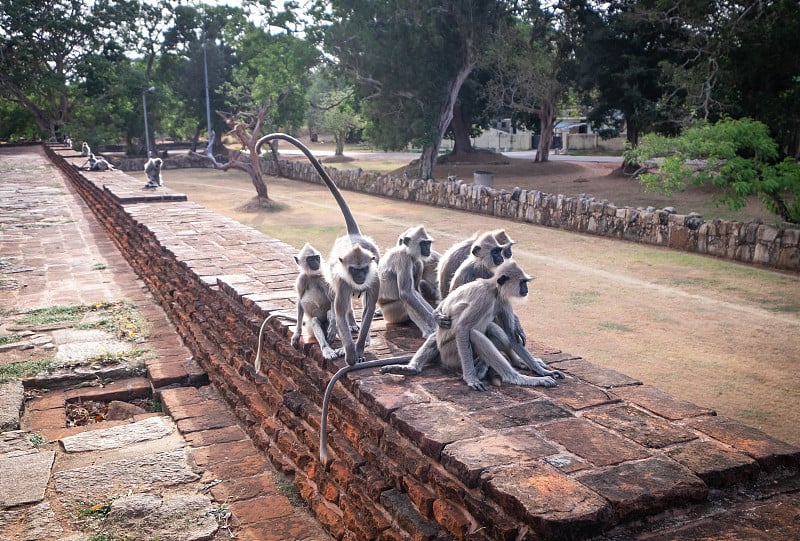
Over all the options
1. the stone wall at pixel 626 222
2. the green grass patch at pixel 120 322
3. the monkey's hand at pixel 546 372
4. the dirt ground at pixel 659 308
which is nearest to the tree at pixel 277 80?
the stone wall at pixel 626 222

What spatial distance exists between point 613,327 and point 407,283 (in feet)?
13.1

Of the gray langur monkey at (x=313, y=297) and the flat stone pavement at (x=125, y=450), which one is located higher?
the gray langur monkey at (x=313, y=297)

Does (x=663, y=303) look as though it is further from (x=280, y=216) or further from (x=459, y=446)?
(x=280, y=216)

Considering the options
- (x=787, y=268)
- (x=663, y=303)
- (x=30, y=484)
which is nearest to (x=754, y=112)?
(x=787, y=268)

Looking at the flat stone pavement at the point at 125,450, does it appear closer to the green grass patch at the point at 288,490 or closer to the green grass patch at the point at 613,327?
the green grass patch at the point at 288,490

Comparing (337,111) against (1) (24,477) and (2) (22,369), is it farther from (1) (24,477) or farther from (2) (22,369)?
(1) (24,477)

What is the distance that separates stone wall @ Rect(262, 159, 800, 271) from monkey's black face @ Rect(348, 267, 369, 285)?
8.68m

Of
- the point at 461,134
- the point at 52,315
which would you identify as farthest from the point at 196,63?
the point at 52,315

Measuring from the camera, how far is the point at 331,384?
347 cm

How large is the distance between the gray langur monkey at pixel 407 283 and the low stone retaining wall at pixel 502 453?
0.41 feet

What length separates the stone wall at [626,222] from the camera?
10.7 m

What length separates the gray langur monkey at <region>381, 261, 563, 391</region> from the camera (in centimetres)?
334

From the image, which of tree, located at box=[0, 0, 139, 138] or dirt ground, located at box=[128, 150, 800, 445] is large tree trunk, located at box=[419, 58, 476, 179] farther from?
tree, located at box=[0, 0, 139, 138]

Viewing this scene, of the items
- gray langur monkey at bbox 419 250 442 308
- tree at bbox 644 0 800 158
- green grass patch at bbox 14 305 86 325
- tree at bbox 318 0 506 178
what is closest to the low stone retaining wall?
gray langur monkey at bbox 419 250 442 308
